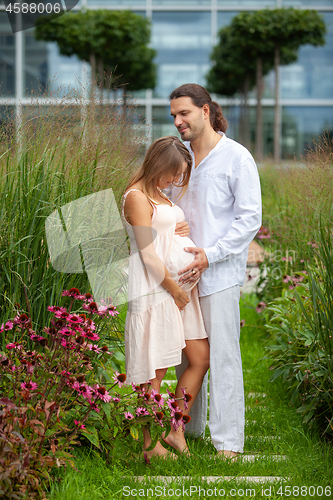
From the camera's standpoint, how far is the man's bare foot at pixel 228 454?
6.01 feet

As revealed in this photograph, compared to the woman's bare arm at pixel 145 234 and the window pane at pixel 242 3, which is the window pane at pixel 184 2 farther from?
the woman's bare arm at pixel 145 234

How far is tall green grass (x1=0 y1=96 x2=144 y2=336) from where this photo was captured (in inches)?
72.2

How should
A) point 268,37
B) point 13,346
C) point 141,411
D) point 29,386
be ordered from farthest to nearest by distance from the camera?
point 268,37 < point 141,411 < point 13,346 < point 29,386

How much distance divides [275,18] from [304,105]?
10157 mm

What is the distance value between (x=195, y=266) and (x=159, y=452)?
0.71m

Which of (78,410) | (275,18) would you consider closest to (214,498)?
(78,410)

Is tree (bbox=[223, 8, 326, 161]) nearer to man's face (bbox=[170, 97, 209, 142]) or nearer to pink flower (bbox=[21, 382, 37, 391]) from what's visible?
man's face (bbox=[170, 97, 209, 142])

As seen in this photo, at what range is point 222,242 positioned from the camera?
187 cm

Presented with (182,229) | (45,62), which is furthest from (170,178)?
(45,62)

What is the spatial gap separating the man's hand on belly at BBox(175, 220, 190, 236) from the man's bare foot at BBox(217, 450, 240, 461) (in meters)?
0.86

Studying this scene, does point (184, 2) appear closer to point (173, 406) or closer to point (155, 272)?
point (155, 272)

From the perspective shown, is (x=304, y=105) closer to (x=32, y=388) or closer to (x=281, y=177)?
(x=281, y=177)

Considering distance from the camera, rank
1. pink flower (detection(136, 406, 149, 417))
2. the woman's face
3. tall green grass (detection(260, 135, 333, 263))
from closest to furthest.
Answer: pink flower (detection(136, 406, 149, 417))
the woman's face
tall green grass (detection(260, 135, 333, 263))

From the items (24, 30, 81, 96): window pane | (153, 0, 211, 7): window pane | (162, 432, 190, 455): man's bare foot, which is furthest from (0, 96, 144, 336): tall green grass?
(153, 0, 211, 7): window pane
